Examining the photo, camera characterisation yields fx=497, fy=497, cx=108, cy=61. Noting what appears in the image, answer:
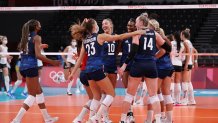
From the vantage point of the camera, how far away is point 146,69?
8.76 meters

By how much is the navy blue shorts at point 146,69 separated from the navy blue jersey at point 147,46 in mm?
90

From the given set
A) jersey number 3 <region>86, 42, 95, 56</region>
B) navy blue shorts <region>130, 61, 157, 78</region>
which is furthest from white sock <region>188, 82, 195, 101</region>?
jersey number 3 <region>86, 42, 95, 56</region>

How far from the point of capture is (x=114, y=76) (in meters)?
10.2

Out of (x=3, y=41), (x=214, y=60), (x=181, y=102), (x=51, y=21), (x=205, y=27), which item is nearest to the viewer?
(x=181, y=102)

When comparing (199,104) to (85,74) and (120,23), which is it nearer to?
(85,74)

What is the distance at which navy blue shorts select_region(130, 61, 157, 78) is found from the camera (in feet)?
28.8

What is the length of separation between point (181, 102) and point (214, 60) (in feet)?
31.7

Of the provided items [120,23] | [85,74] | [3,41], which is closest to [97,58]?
[85,74]

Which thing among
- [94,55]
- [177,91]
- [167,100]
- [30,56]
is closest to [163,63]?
[167,100]

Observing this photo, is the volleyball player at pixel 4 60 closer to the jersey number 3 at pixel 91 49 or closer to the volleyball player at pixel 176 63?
the volleyball player at pixel 176 63

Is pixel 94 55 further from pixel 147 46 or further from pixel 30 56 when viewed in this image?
pixel 30 56

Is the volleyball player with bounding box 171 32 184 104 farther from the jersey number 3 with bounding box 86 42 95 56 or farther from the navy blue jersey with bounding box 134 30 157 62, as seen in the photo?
the jersey number 3 with bounding box 86 42 95 56

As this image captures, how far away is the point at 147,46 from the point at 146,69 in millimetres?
407

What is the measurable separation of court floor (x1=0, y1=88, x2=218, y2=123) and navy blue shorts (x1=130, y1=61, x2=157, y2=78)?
6.71ft
